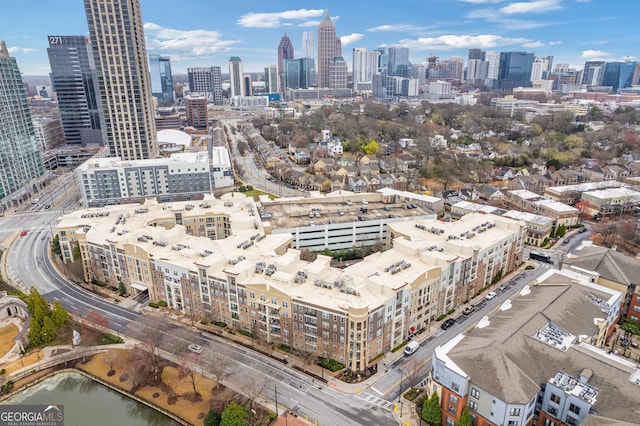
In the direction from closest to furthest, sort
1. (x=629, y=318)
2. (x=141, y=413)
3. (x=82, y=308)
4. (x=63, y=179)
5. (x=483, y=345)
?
1. (x=483, y=345)
2. (x=141, y=413)
3. (x=629, y=318)
4. (x=82, y=308)
5. (x=63, y=179)

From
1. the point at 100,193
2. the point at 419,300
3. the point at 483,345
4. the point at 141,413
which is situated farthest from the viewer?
the point at 100,193

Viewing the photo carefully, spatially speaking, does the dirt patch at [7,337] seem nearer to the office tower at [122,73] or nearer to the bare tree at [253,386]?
the bare tree at [253,386]

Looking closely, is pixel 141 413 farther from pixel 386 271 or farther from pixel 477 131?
pixel 477 131

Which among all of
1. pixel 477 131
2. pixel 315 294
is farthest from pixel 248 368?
pixel 477 131

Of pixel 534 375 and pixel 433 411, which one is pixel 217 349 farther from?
pixel 534 375

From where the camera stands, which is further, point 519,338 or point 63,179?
point 63,179

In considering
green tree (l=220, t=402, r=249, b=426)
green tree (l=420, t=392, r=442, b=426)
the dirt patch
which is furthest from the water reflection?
green tree (l=420, t=392, r=442, b=426)
